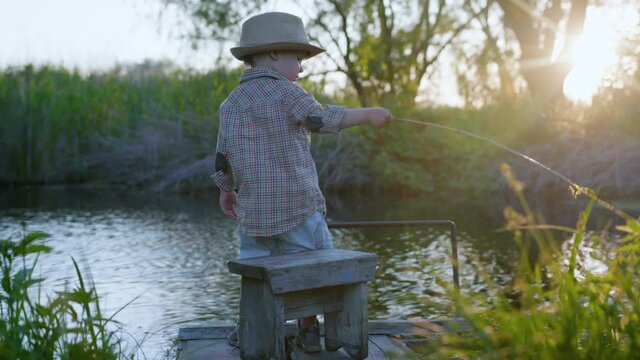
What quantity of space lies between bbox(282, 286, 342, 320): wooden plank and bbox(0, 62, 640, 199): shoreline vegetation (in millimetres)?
10193

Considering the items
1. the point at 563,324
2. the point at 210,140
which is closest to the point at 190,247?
the point at 210,140

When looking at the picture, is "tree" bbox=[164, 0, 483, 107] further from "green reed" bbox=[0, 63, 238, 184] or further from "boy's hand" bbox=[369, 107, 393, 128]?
"boy's hand" bbox=[369, 107, 393, 128]

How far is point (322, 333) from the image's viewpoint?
466 centimetres

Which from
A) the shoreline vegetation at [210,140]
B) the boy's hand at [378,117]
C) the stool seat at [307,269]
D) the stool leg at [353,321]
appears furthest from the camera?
the shoreline vegetation at [210,140]

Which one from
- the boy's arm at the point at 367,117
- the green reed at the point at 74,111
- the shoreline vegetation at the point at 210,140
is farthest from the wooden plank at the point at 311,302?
the green reed at the point at 74,111

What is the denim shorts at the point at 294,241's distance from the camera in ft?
13.9

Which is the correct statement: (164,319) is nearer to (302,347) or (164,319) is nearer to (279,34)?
(302,347)

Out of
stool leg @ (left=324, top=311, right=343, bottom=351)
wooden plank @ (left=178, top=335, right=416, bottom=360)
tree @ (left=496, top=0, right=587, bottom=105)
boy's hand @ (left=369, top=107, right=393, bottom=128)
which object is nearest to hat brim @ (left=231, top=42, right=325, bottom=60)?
boy's hand @ (left=369, top=107, right=393, bottom=128)

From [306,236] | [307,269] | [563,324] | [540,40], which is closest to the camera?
[563,324]

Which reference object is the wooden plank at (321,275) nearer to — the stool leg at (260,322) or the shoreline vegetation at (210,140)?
the stool leg at (260,322)

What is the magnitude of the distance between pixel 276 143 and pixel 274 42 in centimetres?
42

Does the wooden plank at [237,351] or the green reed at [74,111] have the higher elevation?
the green reed at [74,111]

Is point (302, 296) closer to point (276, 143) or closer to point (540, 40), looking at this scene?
point (276, 143)

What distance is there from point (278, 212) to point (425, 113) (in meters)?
13.2
